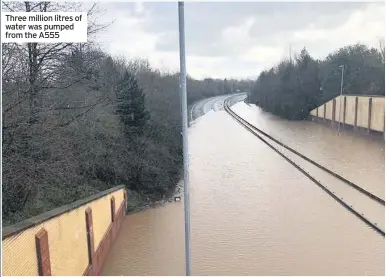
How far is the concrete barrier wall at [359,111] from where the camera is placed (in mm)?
25797

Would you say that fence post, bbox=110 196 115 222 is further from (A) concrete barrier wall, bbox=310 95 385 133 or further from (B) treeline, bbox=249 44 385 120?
(B) treeline, bbox=249 44 385 120

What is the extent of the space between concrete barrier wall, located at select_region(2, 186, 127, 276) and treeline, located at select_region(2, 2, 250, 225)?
3.66 ft

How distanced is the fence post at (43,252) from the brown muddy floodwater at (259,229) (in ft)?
12.0

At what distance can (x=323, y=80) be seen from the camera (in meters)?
39.5

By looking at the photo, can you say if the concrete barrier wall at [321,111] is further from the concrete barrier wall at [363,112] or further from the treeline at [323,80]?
the concrete barrier wall at [363,112]

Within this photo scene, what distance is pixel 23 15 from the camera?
3.65 meters

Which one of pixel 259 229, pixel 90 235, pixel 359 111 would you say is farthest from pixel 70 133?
pixel 359 111

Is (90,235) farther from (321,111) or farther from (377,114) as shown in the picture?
(321,111)

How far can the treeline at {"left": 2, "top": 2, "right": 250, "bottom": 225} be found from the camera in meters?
7.70

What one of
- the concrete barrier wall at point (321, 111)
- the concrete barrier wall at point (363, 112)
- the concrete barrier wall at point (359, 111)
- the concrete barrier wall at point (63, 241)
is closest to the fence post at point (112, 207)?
the concrete barrier wall at point (63, 241)

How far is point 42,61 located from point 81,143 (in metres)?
3.37

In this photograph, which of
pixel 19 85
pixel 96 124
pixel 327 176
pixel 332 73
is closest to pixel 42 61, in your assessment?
pixel 19 85

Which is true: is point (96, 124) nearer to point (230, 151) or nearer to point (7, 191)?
point (7, 191)

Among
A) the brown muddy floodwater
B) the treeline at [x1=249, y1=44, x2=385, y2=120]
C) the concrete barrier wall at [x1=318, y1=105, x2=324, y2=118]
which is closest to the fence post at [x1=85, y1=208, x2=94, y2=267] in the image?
the brown muddy floodwater
